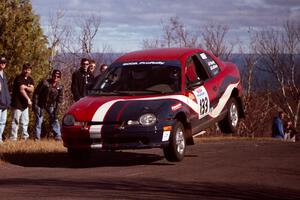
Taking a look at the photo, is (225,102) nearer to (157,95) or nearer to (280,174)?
(157,95)

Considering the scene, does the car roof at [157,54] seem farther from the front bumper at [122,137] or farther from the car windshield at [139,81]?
the front bumper at [122,137]

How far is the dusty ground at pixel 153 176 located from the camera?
277 inches

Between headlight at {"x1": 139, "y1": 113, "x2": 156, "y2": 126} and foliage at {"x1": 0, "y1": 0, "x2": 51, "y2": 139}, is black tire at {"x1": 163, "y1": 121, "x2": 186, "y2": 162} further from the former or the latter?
foliage at {"x1": 0, "y1": 0, "x2": 51, "y2": 139}

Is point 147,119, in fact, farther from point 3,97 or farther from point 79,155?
point 3,97

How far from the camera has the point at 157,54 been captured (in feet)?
35.7

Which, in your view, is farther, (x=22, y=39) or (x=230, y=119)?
(x=22, y=39)

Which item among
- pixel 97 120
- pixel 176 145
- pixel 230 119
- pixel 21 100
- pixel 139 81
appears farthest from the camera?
pixel 21 100

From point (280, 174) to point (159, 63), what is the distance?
119 inches

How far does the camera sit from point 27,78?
13242mm

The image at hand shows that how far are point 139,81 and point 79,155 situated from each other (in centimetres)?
153

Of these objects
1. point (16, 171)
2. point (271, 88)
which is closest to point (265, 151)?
point (16, 171)

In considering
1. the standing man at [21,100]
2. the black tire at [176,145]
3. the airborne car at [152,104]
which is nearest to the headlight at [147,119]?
the airborne car at [152,104]

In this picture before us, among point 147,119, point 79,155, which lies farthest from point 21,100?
point 147,119

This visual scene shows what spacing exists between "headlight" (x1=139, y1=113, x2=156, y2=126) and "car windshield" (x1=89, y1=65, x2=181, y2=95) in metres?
0.81
